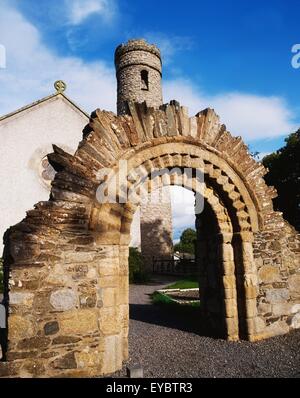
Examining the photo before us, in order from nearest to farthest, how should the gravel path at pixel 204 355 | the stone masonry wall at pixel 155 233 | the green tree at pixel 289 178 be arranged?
the gravel path at pixel 204 355 → the green tree at pixel 289 178 → the stone masonry wall at pixel 155 233

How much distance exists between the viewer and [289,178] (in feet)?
61.4

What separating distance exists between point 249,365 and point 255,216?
2582 millimetres

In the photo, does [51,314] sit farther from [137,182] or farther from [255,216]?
[255,216]

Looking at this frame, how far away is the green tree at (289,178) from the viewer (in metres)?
18.3

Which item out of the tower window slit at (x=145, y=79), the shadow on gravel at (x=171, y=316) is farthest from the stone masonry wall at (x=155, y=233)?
the shadow on gravel at (x=171, y=316)

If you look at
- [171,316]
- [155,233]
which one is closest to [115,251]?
[171,316]

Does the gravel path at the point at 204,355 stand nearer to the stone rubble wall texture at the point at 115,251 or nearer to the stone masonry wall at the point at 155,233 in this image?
the stone rubble wall texture at the point at 115,251

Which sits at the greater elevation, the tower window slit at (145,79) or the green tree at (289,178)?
the tower window slit at (145,79)

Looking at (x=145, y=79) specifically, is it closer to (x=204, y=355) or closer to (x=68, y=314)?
(x=204, y=355)

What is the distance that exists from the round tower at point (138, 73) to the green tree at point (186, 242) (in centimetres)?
2727

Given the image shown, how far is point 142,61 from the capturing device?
22016 mm

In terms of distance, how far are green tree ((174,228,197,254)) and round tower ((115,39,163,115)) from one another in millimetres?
27271

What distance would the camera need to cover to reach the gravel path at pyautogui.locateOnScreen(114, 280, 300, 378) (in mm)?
4238
